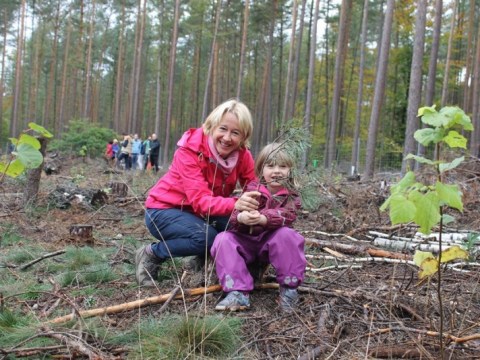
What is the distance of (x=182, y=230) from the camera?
2965 millimetres

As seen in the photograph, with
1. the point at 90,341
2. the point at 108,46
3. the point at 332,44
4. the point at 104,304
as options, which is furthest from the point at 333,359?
the point at 108,46

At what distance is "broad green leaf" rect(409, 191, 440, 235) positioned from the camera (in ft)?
4.48

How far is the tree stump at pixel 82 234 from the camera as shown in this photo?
15.3 ft

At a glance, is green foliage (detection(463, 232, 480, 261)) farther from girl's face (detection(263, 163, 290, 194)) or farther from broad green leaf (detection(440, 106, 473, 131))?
broad green leaf (detection(440, 106, 473, 131))

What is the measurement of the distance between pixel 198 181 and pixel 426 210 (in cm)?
171

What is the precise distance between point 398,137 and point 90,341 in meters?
27.3

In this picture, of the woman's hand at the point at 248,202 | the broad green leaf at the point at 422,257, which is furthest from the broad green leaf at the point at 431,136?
the woman's hand at the point at 248,202

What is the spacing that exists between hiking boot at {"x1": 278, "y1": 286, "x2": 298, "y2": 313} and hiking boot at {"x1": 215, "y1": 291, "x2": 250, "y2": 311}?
0.20m

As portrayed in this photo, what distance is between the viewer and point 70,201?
6613 millimetres

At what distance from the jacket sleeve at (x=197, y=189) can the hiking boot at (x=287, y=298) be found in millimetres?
579

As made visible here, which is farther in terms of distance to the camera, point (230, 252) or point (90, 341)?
point (230, 252)

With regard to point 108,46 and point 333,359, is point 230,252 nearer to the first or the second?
point 333,359

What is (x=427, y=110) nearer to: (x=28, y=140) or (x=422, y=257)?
(x=422, y=257)

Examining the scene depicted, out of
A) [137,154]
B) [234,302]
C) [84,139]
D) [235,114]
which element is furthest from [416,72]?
[84,139]
